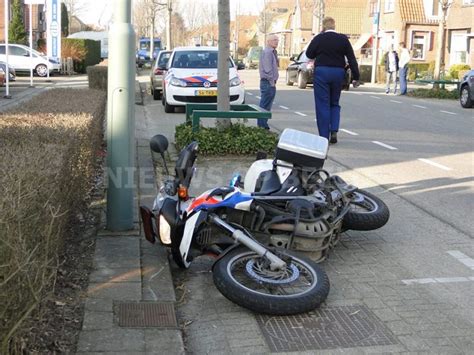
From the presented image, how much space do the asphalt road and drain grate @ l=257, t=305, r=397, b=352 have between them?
7.64ft

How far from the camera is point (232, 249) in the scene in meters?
4.38

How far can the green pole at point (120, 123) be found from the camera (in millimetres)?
5426

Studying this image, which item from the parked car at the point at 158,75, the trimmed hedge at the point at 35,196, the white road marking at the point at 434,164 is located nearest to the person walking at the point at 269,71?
the white road marking at the point at 434,164

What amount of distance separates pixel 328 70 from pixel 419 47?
1553 inches

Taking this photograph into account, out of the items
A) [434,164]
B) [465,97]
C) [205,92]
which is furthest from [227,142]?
[465,97]

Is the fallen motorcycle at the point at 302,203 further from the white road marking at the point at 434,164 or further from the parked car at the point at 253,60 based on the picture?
the parked car at the point at 253,60

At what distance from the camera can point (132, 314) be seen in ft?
13.1

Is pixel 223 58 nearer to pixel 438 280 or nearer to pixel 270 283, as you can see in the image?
pixel 438 280

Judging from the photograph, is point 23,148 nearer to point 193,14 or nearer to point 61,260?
point 61,260

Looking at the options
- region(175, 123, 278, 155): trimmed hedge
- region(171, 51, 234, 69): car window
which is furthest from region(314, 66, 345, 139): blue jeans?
region(171, 51, 234, 69): car window

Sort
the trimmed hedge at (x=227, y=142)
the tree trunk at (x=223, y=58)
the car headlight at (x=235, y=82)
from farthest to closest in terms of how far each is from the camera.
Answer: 1. the car headlight at (x=235, y=82)
2. the tree trunk at (x=223, y=58)
3. the trimmed hedge at (x=227, y=142)

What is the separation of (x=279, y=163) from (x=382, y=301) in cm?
145

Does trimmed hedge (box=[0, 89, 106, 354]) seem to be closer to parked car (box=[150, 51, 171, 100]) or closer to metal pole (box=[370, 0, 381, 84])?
parked car (box=[150, 51, 171, 100])

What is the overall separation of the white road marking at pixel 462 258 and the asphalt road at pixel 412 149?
24.2 inches
